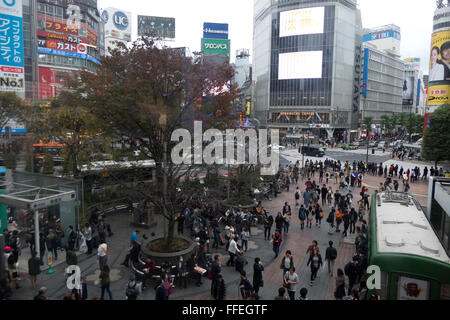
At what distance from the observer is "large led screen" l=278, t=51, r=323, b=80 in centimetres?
7488

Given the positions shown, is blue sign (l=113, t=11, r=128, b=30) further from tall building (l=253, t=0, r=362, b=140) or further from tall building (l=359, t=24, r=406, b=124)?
tall building (l=359, t=24, r=406, b=124)

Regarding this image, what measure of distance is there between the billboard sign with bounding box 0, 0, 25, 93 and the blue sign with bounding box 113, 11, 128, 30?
73.7 meters

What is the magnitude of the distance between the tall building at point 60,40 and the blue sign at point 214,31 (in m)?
42.1

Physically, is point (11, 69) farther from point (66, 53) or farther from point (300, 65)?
point (300, 65)

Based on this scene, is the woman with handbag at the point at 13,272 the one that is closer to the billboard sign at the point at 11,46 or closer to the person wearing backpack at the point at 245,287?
the person wearing backpack at the point at 245,287

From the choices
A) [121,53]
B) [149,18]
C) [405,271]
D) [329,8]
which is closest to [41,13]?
[149,18]

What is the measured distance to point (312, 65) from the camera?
7531cm

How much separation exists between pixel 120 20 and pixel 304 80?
60730 millimetres

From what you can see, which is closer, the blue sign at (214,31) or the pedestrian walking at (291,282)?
the pedestrian walking at (291,282)

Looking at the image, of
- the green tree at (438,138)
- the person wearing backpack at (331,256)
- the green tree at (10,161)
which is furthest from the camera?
the green tree at (438,138)

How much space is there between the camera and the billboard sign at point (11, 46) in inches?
1168

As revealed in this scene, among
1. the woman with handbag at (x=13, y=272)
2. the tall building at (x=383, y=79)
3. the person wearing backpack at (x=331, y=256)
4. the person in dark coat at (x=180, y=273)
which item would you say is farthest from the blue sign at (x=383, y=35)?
the woman with handbag at (x=13, y=272)

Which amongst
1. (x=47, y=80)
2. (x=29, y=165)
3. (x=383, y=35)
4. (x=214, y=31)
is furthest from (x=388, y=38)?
(x=29, y=165)
